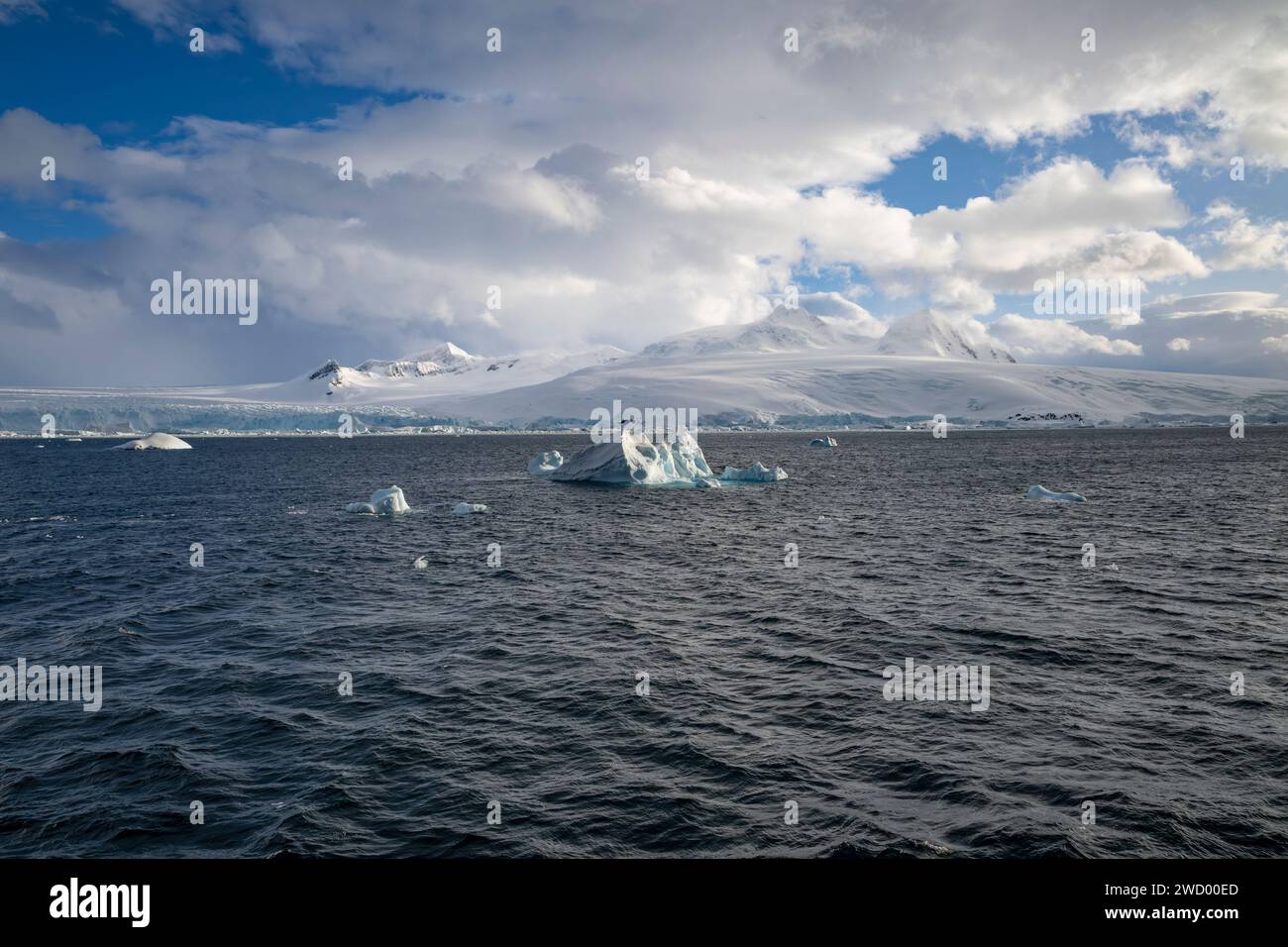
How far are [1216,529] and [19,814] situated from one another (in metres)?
52.0

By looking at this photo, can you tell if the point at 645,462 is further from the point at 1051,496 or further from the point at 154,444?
the point at 154,444

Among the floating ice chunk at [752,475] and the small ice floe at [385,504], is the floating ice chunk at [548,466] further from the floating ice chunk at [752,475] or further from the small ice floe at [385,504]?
the small ice floe at [385,504]

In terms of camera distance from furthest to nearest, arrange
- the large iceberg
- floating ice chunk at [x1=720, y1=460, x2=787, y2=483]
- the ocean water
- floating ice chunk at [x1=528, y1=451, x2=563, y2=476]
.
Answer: floating ice chunk at [x1=528, y1=451, x2=563, y2=476]
floating ice chunk at [x1=720, y1=460, x2=787, y2=483]
the large iceberg
the ocean water

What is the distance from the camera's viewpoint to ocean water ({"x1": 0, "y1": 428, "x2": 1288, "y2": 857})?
12.5 m

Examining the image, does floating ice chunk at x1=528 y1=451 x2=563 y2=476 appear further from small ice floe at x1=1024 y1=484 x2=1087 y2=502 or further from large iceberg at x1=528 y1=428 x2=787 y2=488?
small ice floe at x1=1024 y1=484 x2=1087 y2=502

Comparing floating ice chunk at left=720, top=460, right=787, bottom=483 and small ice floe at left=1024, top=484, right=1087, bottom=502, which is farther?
floating ice chunk at left=720, top=460, right=787, bottom=483

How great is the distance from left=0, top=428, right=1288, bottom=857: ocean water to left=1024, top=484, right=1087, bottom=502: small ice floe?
13.3 m

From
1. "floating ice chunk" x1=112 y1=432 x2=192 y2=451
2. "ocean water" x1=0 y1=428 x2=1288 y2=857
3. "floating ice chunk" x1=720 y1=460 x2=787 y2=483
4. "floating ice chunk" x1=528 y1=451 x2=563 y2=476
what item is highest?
"floating ice chunk" x1=112 y1=432 x2=192 y2=451

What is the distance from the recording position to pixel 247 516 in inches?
2114

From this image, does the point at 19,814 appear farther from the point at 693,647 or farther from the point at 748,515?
the point at 748,515

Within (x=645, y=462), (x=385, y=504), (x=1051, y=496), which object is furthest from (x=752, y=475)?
(x=385, y=504)

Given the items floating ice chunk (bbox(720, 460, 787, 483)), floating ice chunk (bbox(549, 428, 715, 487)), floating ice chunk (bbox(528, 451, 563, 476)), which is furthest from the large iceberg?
floating ice chunk (bbox(528, 451, 563, 476))
